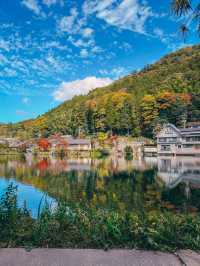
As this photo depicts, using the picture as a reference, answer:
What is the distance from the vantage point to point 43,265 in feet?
11.4

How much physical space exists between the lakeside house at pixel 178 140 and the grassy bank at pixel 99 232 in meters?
48.7

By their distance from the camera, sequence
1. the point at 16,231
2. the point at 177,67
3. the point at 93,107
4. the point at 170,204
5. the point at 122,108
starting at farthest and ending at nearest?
the point at 177,67 < the point at 93,107 < the point at 122,108 < the point at 170,204 < the point at 16,231

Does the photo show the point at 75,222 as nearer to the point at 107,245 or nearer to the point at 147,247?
the point at 107,245

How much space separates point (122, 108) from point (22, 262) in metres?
67.3

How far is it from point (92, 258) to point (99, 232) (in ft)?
2.39

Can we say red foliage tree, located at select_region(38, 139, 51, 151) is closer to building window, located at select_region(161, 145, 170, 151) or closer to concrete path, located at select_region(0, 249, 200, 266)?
building window, located at select_region(161, 145, 170, 151)

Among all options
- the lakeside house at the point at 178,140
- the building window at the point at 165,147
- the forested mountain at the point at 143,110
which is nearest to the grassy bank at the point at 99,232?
the lakeside house at the point at 178,140

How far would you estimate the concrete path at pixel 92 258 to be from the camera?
3512 mm

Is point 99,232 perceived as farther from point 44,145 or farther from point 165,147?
point 44,145

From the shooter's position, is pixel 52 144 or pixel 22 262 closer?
pixel 22 262

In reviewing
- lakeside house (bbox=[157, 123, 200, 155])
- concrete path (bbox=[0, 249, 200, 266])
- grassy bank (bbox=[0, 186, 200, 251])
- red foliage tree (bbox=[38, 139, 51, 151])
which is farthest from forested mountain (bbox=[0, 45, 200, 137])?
concrete path (bbox=[0, 249, 200, 266])

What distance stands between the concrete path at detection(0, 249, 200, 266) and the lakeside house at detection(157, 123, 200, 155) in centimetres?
4951

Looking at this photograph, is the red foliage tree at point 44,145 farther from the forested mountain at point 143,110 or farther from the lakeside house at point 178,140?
the lakeside house at point 178,140

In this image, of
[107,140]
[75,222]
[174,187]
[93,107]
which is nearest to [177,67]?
[93,107]
